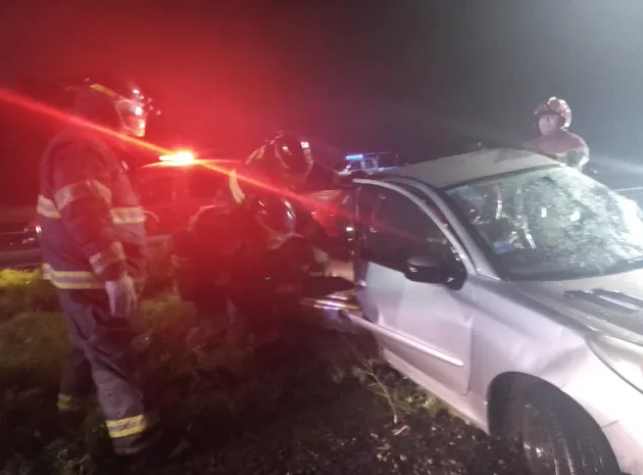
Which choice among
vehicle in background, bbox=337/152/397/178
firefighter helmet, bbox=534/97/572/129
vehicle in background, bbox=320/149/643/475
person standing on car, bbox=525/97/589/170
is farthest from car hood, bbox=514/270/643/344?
vehicle in background, bbox=337/152/397/178

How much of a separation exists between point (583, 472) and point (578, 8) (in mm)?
19464

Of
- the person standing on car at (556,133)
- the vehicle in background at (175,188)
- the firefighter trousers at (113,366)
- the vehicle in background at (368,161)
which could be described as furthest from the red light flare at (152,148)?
the person standing on car at (556,133)

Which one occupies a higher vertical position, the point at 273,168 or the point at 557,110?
the point at 557,110

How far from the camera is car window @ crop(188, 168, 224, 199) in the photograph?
7.57m

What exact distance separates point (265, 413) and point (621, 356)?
2.29 meters

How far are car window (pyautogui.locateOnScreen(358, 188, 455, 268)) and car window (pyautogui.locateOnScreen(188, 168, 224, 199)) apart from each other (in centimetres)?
374

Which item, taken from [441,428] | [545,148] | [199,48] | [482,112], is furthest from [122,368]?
[482,112]

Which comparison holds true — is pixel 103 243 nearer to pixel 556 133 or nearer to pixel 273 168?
pixel 273 168

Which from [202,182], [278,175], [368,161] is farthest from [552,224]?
[202,182]

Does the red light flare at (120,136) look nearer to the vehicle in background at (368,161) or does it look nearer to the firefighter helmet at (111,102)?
the firefighter helmet at (111,102)

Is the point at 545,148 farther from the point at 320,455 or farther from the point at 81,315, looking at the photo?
the point at 81,315

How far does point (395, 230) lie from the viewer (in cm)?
395

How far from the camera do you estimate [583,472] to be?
264 cm

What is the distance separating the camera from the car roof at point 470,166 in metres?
3.73
